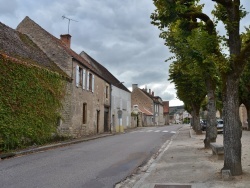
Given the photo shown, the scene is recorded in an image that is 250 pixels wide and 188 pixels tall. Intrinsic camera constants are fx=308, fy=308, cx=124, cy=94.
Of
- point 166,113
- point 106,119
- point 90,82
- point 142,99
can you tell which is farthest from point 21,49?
point 166,113

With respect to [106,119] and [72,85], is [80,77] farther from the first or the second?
[106,119]

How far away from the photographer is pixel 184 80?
2317cm

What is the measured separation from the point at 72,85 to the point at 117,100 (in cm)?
1582

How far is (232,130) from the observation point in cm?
746

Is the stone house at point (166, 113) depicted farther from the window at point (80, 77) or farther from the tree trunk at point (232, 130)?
the tree trunk at point (232, 130)

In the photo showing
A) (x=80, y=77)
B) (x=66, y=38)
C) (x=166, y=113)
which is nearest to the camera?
(x=80, y=77)

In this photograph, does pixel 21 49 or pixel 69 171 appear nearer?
pixel 69 171

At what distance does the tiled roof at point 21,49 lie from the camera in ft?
56.5

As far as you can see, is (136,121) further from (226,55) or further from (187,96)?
(226,55)

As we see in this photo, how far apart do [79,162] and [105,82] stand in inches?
884

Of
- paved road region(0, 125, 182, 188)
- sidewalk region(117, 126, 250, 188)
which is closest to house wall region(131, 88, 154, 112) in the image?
paved road region(0, 125, 182, 188)

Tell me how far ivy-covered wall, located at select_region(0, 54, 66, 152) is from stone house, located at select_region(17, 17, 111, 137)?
2.18 metres

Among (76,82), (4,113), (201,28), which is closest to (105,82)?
(76,82)

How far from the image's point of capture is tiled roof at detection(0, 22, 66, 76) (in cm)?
1723
